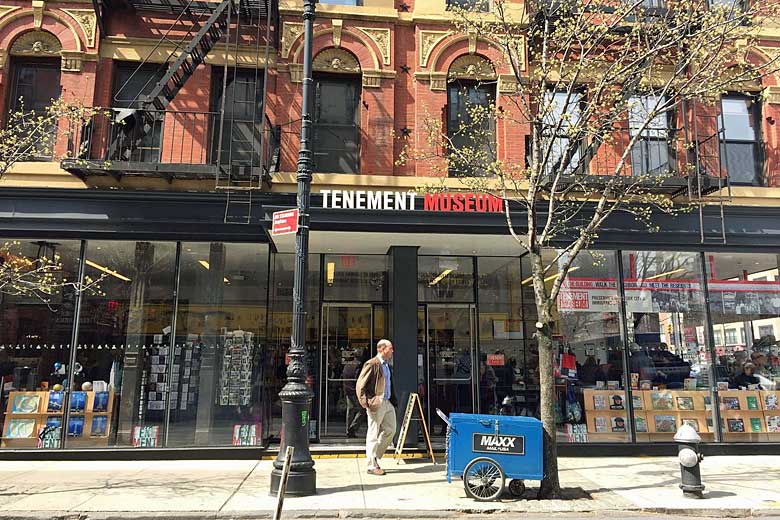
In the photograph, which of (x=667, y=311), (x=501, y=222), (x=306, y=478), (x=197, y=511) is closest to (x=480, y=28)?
(x=501, y=222)

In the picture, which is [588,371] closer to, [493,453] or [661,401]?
[661,401]

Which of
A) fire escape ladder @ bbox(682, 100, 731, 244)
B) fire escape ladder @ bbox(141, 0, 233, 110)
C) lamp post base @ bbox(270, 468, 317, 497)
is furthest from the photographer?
fire escape ladder @ bbox(682, 100, 731, 244)

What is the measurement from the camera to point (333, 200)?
34.7 ft

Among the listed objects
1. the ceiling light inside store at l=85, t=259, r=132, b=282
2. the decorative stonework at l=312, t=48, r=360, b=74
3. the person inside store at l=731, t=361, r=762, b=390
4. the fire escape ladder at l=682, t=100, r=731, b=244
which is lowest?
the person inside store at l=731, t=361, r=762, b=390

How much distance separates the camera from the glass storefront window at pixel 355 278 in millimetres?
12227

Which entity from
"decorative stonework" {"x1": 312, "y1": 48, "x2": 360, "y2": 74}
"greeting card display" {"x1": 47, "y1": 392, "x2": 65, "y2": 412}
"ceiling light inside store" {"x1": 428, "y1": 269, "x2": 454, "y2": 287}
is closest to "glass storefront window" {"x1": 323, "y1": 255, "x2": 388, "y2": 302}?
"ceiling light inside store" {"x1": 428, "y1": 269, "x2": 454, "y2": 287}

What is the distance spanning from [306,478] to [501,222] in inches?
227

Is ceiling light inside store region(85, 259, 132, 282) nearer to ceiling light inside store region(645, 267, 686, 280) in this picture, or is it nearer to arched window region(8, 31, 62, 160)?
arched window region(8, 31, 62, 160)

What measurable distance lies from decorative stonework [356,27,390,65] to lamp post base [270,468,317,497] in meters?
8.37

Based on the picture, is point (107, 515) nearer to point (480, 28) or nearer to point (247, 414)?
point (247, 414)

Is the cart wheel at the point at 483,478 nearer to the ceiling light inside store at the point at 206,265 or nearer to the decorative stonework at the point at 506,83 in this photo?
the ceiling light inside store at the point at 206,265

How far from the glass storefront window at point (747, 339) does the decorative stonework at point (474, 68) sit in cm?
598

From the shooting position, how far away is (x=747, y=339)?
38.9 ft

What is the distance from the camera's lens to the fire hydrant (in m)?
7.66
